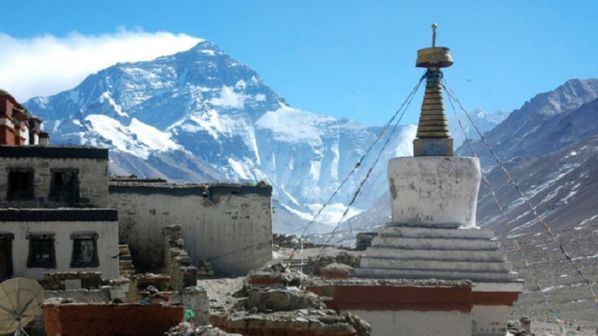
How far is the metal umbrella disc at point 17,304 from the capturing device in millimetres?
16156

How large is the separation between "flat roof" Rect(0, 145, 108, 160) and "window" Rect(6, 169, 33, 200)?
0.44m

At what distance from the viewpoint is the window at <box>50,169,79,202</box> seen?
2659 centimetres

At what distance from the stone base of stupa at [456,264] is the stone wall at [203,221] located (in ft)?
25.6

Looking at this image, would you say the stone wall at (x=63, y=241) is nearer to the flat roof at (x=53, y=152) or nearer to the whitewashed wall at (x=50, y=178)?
the whitewashed wall at (x=50, y=178)

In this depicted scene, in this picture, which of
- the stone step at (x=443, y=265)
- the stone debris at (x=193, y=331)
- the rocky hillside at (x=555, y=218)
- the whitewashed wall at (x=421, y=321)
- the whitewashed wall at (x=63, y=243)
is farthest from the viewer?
the rocky hillside at (x=555, y=218)

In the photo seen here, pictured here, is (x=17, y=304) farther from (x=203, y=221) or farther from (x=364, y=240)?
(x=364, y=240)

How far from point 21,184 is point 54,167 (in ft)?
3.05

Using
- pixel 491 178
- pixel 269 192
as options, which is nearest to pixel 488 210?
pixel 491 178

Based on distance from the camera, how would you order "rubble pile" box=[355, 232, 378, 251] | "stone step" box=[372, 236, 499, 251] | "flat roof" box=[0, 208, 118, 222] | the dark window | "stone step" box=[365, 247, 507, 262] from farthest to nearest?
1. "rubble pile" box=[355, 232, 378, 251]
2. "flat roof" box=[0, 208, 118, 222]
3. the dark window
4. "stone step" box=[372, 236, 499, 251]
5. "stone step" box=[365, 247, 507, 262]

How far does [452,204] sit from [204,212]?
8.72 m

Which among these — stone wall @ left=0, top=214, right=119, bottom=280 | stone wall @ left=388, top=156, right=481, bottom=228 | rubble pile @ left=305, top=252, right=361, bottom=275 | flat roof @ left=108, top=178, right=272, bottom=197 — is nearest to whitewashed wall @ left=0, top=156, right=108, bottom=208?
flat roof @ left=108, top=178, right=272, bottom=197

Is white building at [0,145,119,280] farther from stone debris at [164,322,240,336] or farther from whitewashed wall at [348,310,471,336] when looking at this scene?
stone debris at [164,322,240,336]

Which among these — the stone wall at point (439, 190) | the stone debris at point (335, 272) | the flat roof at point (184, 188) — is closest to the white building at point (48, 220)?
the flat roof at point (184, 188)

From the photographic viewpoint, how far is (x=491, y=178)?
180000mm
